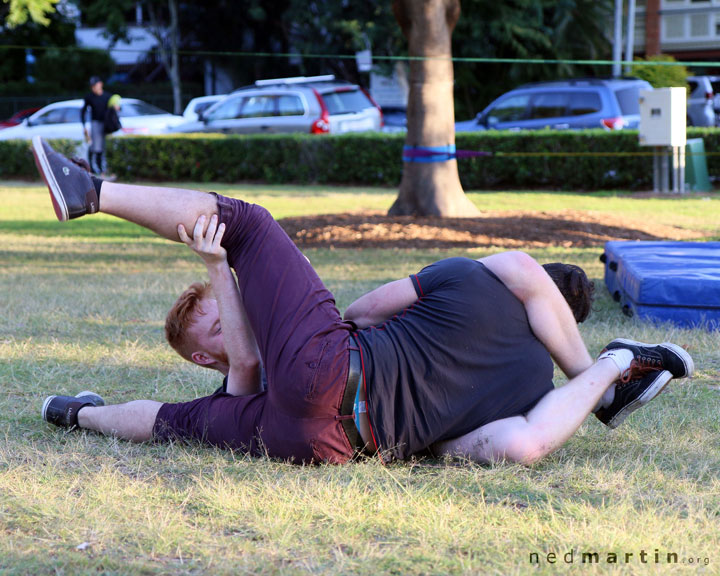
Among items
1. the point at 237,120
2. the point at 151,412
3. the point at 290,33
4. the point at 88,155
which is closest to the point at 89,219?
the point at 88,155

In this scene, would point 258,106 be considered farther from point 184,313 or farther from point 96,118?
point 184,313

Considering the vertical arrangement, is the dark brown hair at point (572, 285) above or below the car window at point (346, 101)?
below

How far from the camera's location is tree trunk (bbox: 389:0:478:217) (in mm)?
10867

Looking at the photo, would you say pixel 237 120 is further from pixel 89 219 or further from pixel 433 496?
pixel 433 496

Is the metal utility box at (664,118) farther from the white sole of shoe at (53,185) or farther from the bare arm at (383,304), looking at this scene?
the white sole of shoe at (53,185)

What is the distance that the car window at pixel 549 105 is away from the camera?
17.9 meters

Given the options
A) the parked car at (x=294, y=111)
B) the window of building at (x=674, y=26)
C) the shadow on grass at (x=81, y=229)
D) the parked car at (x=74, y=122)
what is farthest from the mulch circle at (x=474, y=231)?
the window of building at (x=674, y=26)

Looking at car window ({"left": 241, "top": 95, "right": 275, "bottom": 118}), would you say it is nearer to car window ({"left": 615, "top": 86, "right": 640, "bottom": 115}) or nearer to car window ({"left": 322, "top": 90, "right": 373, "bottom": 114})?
car window ({"left": 322, "top": 90, "right": 373, "bottom": 114})

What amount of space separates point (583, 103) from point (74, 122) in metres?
12.5

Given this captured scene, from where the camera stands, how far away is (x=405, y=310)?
3.36 m

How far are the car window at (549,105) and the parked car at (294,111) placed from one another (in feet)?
12.6

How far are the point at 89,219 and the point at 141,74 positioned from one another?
27898 millimetres

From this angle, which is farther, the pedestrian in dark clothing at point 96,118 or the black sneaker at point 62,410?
the pedestrian in dark clothing at point 96,118

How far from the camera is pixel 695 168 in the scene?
15.0 meters
